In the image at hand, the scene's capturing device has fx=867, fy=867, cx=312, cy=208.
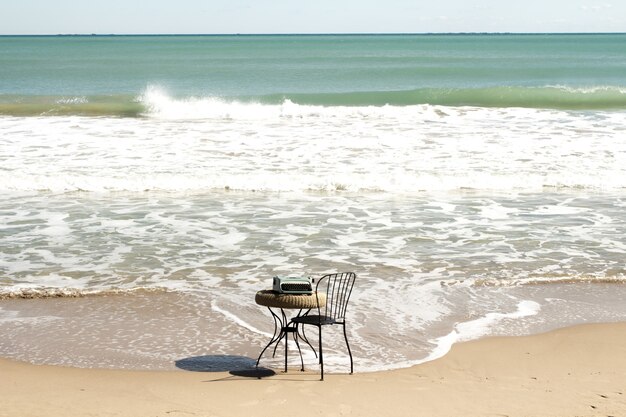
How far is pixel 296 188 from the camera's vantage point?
52.4 feet

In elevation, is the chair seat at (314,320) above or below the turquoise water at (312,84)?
below

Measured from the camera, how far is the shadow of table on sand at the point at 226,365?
6.73 metres

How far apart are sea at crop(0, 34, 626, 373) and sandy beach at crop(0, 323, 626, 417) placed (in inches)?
13.2

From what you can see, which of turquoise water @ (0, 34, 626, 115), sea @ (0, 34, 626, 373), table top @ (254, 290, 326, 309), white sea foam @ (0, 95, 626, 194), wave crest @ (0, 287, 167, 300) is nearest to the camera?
table top @ (254, 290, 326, 309)

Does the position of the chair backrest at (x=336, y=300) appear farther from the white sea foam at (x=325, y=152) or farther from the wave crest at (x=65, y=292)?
the white sea foam at (x=325, y=152)

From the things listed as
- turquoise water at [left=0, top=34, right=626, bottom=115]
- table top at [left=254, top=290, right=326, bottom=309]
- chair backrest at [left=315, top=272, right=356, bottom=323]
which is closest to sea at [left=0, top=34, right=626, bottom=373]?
chair backrest at [left=315, top=272, right=356, bottom=323]

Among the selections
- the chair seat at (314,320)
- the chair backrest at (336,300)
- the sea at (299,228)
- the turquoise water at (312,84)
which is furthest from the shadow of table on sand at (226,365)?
the turquoise water at (312,84)

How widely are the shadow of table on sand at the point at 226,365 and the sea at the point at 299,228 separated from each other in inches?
1.5

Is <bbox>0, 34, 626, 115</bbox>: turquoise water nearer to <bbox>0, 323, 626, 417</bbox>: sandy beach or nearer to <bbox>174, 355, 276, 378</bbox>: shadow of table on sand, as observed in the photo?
<bbox>174, 355, 276, 378</bbox>: shadow of table on sand

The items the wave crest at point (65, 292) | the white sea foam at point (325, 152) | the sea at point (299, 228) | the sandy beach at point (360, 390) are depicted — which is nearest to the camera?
the sandy beach at point (360, 390)

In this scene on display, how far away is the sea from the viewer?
7871 mm

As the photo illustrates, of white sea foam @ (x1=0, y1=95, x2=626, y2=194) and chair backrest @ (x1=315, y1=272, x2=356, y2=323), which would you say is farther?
white sea foam @ (x1=0, y1=95, x2=626, y2=194)

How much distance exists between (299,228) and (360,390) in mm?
6155

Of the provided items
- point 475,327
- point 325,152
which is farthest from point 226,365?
point 325,152
